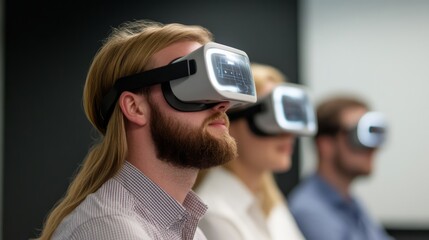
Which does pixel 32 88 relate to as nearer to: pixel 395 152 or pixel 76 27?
pixel 76 27

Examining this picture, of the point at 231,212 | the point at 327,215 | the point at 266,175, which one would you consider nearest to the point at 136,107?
the point at 231,212

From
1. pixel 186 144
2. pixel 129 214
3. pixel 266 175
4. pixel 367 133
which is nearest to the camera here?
pixel 129 214

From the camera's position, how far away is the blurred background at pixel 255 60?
11.5ft

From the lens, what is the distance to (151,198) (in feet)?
4.55

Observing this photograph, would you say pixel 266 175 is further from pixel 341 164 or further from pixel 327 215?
pixel 341 164

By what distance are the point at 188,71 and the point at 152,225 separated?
0.93 ft

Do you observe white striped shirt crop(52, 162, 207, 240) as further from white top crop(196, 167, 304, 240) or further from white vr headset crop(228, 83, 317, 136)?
white vr headset crop(228, 83, 317, 136)

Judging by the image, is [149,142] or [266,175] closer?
[149,142]

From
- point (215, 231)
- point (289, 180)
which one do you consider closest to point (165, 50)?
point (215, 231)

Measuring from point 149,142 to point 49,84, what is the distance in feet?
7.19

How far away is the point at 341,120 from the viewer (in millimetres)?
3098

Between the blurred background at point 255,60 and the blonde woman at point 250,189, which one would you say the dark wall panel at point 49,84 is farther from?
the blonde woman at point 250,189

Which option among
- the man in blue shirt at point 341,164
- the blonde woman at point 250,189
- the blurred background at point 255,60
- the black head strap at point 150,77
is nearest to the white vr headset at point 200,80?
the black head strap at point 150,77

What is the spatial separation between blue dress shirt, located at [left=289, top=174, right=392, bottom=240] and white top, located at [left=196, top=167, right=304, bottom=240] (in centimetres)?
42
